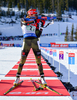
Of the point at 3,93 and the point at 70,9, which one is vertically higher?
the point at 70,9

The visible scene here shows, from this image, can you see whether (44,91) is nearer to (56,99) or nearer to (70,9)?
(56,99)

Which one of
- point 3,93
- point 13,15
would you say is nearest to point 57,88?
point 3,93

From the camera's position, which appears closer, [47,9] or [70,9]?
[47,9]

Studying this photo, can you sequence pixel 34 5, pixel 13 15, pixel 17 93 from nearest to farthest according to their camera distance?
pixel 17 93 < pixel 13 15 < pixel 34 5

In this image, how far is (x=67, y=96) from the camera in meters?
3.75

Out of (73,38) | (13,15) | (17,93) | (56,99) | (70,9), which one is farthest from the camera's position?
(70,9)

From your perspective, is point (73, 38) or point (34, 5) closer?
point (73, 38)

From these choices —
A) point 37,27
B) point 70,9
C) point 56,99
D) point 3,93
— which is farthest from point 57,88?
point 70,9

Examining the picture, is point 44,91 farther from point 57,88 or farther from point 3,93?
point 3,93

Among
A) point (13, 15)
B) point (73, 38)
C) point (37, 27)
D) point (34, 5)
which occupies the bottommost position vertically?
point (73, 38)

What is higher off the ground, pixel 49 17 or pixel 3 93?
pixel 49 17

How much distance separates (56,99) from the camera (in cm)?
359

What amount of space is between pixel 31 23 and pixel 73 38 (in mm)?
57080

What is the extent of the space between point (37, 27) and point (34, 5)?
9397 cm
